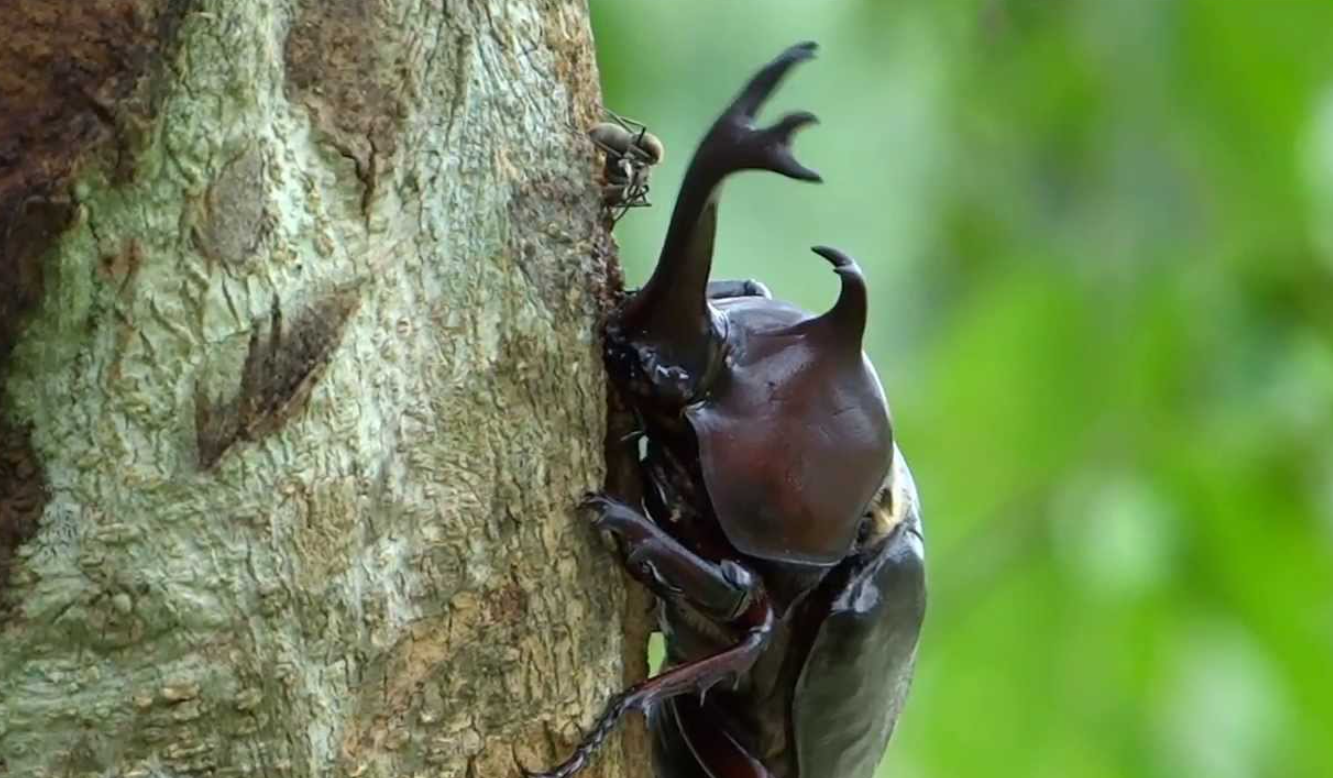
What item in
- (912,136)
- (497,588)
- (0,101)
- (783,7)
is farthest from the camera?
(912,136)

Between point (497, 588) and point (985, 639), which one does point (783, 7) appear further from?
point (497, 588)

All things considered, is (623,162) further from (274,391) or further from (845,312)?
(274,391)

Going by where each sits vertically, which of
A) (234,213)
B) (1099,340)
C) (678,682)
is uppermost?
(234,213)

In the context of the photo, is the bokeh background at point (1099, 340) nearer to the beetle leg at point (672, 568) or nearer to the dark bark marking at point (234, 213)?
the beetle leg at point (672, 568)

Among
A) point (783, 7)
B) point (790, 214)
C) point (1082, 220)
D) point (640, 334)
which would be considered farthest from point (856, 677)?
point (1082, 220)

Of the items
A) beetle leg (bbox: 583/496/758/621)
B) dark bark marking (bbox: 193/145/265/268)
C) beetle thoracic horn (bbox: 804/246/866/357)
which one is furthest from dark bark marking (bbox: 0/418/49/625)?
beetle thoracic horn (bbox: 804/246/866/357)

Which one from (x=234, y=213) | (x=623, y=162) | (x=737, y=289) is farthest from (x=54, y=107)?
(x=737, y=289)

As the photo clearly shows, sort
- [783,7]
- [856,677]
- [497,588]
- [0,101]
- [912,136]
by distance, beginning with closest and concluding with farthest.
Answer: [0,101] < [497,588] < [856,677] < [783,7] < [912,136]
